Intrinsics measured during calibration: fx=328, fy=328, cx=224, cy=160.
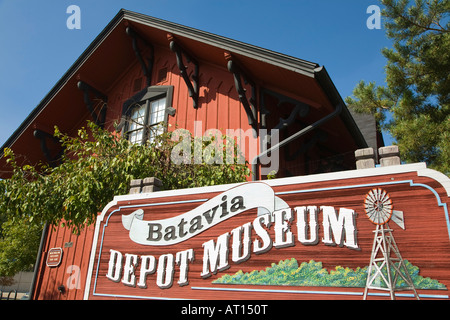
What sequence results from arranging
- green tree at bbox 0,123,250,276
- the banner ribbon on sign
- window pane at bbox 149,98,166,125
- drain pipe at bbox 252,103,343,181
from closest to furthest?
the banner ribbon on sign
green tree at bbox 0,123,250,276
drain pipe at bbox 252,103,343,181
window pane at bbox 149,98,166,125

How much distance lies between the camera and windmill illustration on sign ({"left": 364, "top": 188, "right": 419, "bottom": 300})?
289cm

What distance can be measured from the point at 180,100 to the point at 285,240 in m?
6.63

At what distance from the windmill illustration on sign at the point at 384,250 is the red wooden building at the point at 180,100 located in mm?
3591

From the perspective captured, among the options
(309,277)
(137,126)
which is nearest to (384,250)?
(309,277)

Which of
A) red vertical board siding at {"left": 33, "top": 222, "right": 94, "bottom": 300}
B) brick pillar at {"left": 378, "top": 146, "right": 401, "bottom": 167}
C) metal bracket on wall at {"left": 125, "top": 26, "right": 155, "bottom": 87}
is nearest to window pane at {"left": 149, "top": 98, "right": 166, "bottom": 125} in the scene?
metal bracket on wall at {"left": 125, "top": 26, "right": 155, "bottom": 87}

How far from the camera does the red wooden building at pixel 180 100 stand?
7242mm

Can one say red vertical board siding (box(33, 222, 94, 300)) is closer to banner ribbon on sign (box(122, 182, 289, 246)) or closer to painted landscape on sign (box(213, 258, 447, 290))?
banner ribbon on sign (box(122, 182, 289, 246))

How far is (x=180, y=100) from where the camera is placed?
9.27m

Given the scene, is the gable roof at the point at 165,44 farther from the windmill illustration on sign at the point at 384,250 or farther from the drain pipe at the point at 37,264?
the windmill illustration on sign at the point at 384,250

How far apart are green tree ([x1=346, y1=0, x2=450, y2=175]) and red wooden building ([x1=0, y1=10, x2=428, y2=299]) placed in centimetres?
128

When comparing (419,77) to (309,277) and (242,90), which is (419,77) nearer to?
(242,90)

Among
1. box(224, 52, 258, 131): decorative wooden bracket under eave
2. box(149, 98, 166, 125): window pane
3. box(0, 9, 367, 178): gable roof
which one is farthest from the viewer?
box(149, 98, 166, 125): window pane

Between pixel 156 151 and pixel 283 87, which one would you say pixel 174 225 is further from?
pixel 283 87
